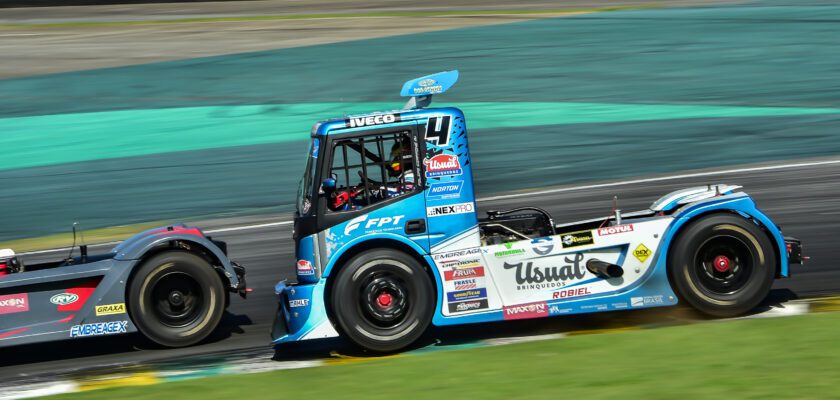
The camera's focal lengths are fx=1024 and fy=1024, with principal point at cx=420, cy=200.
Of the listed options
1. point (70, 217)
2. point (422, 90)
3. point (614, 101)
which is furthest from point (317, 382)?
point (614, 101)

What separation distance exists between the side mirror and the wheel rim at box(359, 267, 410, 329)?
0.76 metres

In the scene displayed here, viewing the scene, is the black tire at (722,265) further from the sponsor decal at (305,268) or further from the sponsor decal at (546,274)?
the sponsor decal at (305,268)

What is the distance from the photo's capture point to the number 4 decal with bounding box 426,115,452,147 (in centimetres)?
849

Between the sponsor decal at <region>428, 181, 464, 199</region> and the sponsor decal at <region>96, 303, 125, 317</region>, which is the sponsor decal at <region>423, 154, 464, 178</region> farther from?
the sponsor decal at <region>96, 303, 125, 317</region>

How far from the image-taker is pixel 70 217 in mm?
14891

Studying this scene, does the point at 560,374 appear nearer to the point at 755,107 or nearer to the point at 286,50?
the point at 755,107

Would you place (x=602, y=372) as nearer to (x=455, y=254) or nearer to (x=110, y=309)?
(x=455, y=254)

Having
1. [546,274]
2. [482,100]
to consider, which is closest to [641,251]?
[546,274]

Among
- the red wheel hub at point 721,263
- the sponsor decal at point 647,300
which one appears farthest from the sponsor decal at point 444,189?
the red wheel hub at point 721,263

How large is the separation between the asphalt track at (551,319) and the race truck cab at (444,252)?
49 centimetres

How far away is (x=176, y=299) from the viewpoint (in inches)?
362

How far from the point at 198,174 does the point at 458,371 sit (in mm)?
9608

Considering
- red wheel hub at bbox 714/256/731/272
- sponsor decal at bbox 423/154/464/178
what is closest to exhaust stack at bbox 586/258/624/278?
red wheel hub at bbox 714/256/731/272

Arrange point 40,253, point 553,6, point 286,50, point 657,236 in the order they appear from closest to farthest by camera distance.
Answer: point 657,236
point 40,253
point 286,50
point 553,6
